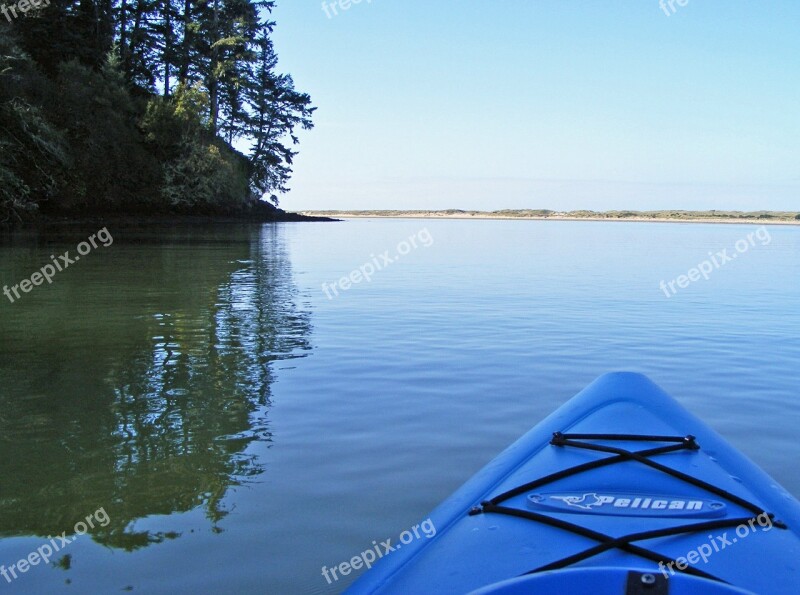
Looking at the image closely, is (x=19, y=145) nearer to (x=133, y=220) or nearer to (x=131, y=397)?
(x=133, y=220)

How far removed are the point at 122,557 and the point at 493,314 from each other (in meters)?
8.24

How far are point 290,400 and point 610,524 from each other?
379 centimetres

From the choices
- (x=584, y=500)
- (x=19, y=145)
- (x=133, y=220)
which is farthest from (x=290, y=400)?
(x=133, y=220)

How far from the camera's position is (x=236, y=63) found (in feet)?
146

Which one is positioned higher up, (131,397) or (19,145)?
(19,145)

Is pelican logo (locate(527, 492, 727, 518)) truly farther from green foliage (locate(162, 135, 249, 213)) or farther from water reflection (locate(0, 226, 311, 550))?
green foliage (locate(162, 135, 249, 213))

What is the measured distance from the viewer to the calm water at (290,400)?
11.8 ft

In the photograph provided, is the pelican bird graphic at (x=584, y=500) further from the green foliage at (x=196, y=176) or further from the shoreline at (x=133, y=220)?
the green foliage at (x=196, y=176)

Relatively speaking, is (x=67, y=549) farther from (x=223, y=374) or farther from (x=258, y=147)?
(x=258, y=147)

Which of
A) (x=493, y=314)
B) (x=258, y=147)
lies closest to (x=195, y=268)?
(x=493, y=314)

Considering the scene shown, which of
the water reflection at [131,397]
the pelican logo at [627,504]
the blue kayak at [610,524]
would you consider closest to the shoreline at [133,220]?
the water reflection at [131,397]

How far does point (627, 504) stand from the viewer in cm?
289

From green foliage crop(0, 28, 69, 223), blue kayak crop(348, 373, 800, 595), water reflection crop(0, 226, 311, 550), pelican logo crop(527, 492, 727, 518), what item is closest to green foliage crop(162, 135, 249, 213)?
green foliage crop(0, 28, 69, 223)

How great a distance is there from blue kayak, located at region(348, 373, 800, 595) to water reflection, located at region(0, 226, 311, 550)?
1.60 metres
